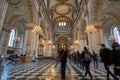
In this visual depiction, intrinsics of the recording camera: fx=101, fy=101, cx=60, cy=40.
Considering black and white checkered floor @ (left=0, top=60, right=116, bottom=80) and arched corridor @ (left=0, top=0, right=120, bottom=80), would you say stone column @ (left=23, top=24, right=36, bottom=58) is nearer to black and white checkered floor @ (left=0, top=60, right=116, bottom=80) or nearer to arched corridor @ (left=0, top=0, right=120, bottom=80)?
arched corridor @ (left=0, top=0, right=120, bottom=80)

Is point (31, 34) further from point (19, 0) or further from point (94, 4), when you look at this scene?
point (94, 4)

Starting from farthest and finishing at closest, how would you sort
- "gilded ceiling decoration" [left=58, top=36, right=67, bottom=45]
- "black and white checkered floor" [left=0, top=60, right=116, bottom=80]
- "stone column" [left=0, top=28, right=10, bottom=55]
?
1. "gilded ceiling decoration" [left=58, top=36, right=67, bottom=45]
2. "stone column" [left=0, top=28, right=10, bottom=55]
3. "black and white checkered floor" [left=0, top=60, right=116, bottom=80]

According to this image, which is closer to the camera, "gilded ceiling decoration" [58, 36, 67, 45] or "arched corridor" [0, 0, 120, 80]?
"arched corridor" [0, 0, 120, 80]

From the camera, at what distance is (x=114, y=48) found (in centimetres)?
297

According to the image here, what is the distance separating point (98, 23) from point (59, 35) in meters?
30.8

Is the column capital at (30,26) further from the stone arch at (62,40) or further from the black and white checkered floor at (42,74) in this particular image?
the stone arch at (62,40)

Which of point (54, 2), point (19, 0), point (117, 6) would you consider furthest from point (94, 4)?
point (54, 2)

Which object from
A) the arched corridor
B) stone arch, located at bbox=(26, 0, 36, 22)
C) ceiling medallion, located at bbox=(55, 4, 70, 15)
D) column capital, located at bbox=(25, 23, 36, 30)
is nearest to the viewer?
the arched corridor

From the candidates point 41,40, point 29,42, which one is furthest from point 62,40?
point 29,42

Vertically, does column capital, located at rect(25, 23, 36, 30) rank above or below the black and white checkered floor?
above

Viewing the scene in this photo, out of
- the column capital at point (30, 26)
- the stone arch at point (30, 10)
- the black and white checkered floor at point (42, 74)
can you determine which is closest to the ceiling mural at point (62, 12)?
the stone arch at point (30, 10)

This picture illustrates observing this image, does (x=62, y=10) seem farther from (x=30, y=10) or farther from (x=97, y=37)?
(x=97, y=37)

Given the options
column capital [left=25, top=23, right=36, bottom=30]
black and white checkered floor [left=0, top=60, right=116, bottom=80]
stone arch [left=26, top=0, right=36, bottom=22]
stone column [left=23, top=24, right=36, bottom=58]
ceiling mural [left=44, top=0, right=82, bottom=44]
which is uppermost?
ceiling mural [left=44, top=0, right=82, bottom=44]

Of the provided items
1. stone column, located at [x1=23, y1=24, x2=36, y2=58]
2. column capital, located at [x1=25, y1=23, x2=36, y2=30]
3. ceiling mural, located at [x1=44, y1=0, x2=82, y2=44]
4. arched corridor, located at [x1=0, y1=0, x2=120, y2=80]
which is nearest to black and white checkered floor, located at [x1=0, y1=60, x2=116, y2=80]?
arched corridor, located at [x1=0, y1=0, x2=120, y2=80]
